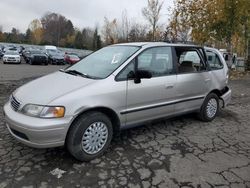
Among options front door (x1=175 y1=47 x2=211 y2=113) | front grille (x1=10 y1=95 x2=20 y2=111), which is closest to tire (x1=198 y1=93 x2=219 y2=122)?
front door (x1=175 y1=47 x2=211 y2=113)

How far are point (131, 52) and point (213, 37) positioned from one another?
578 inches

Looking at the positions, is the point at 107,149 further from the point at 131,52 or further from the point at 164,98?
the point at 131,52

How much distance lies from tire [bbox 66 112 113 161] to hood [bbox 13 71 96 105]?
0.44 metres

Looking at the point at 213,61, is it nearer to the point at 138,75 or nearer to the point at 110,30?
the point at 138,75

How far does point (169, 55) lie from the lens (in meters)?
4.64

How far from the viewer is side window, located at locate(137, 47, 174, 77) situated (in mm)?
4219

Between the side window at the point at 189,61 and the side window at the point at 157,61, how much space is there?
32 cm

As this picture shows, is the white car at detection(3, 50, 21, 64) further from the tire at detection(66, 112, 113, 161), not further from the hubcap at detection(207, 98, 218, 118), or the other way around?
the tire at detection(66, 112, 113, 161)

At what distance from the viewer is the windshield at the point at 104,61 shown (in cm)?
395

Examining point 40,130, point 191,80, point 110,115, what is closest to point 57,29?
point 191,80

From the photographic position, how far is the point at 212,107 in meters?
5.59

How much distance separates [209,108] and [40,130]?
3.80 meters

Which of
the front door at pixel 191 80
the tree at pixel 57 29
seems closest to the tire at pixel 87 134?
the front door at pixel 191 80

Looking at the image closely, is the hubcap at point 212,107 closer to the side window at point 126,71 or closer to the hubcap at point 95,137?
the side window at point 126,71
